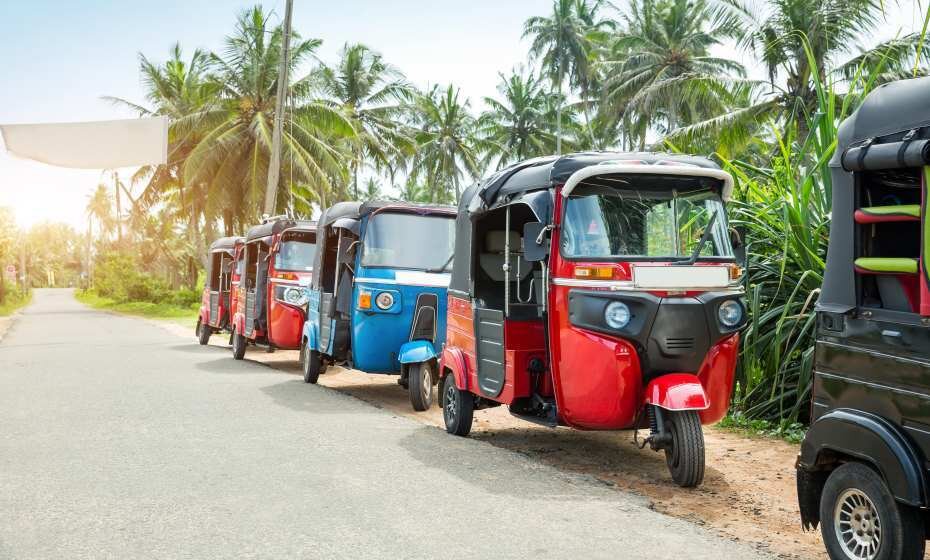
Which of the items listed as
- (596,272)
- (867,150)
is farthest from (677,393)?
(867,150)

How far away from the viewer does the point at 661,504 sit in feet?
20.0

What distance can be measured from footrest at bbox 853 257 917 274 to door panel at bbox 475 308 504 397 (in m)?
3.93

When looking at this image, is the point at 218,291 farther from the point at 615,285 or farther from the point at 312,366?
the point at 615,285

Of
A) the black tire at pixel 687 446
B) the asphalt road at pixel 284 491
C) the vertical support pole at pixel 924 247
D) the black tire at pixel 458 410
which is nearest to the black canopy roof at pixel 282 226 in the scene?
the asphalt road at pixel 284 491

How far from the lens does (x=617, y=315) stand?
21.7 ft

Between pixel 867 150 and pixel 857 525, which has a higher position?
pixel 867 150

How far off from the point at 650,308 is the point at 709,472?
155cm

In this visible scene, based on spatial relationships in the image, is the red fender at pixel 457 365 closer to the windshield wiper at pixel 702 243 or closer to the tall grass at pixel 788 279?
the windshield wiper at pixel 702 243

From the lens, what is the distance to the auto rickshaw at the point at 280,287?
15.5 metres

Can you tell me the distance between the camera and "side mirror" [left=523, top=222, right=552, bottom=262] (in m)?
6.98

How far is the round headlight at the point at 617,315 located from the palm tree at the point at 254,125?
85.4ft

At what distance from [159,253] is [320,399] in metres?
53.8

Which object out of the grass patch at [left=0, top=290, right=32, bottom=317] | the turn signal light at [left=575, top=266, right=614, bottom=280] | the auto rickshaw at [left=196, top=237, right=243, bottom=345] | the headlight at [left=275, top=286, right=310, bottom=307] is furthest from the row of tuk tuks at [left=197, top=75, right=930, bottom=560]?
the grass patch at [left=0, top=290, right=32, bottom=317]

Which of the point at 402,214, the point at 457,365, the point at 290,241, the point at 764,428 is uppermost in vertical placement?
the point at 402,214
